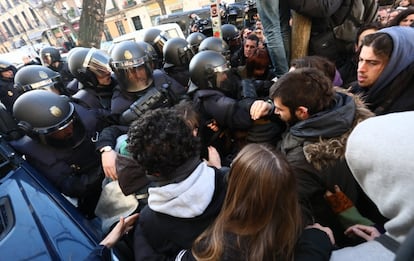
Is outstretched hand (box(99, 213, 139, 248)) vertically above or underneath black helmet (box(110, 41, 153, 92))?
underneath

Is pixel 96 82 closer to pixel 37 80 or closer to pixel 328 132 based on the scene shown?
pixel 37 80

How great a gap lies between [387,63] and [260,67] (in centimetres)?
145

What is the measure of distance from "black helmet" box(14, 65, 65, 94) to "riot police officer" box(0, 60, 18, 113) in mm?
998

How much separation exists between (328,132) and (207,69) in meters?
1.31

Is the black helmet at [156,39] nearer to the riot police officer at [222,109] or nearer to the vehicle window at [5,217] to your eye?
the riot police officer at [222,109]

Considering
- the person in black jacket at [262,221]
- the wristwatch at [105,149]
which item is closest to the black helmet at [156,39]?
the wristwatch at [105,149]

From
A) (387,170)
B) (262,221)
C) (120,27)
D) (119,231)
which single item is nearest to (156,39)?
(119,231)

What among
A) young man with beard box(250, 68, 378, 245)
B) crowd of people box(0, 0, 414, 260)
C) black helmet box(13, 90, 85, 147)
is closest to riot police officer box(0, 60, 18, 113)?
crowd of people box(0, 0, 414, 260)

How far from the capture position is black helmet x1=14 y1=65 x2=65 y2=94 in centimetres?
337

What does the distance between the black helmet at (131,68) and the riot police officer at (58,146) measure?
0.64m

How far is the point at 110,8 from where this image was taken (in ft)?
98.3

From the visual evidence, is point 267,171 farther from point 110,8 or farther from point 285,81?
point 110,8

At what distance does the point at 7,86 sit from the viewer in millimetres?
4438

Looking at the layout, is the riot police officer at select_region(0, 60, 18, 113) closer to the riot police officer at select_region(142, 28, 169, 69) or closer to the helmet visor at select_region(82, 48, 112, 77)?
the helmet visor at select_region(82, 48, 112, 77)
